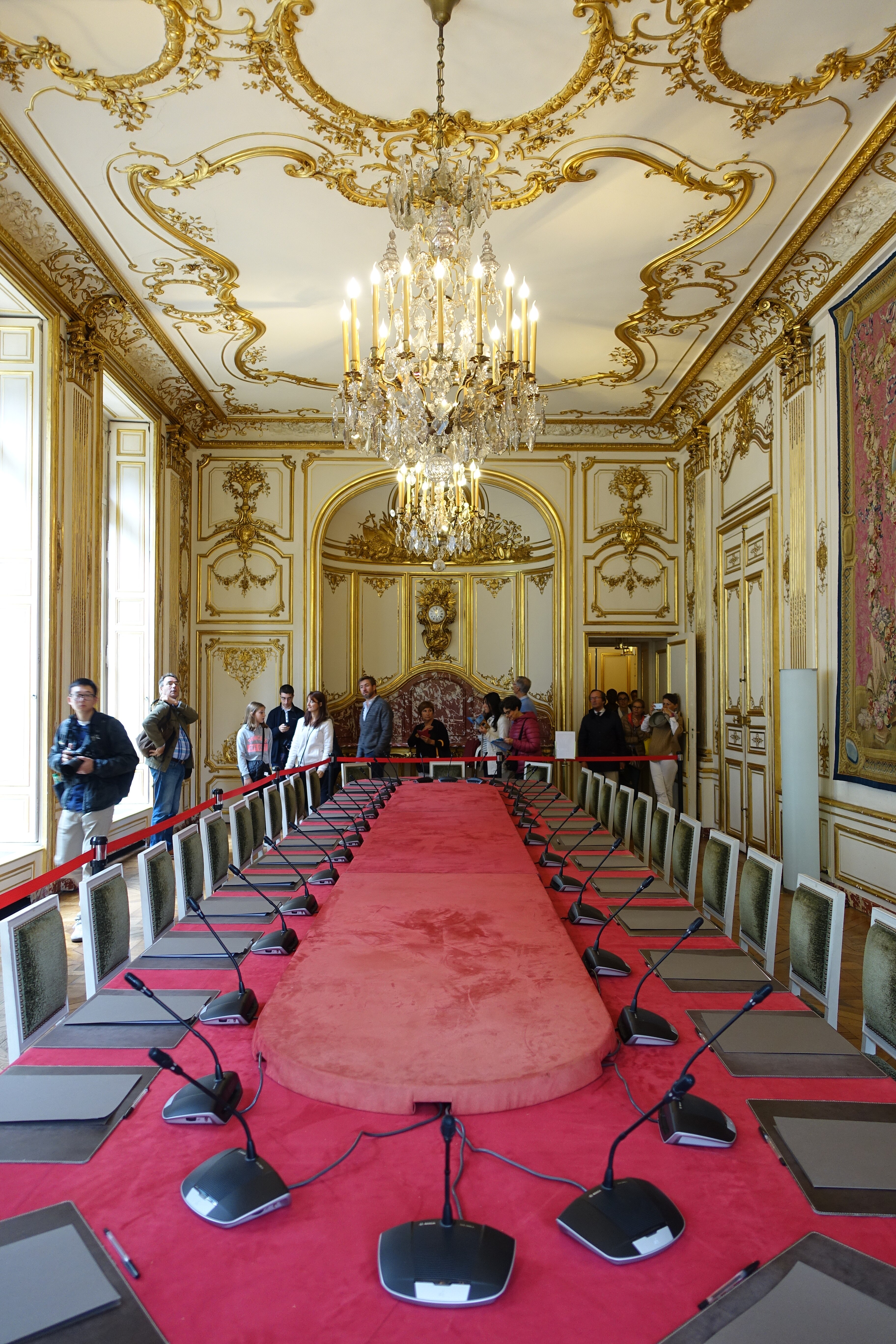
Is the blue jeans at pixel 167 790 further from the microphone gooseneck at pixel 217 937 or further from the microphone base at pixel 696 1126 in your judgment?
the microphone base at pixel 696 1126

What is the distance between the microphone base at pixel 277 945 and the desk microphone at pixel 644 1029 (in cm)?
94

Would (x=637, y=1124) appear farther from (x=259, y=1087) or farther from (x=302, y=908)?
(x=302, y=908)

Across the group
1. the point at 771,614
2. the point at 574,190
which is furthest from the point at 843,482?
the point at 574,190

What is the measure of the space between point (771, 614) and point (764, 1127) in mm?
5616

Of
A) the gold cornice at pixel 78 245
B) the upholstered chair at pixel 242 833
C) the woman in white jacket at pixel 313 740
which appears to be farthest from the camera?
the woman in white jacket at pixel 313 740

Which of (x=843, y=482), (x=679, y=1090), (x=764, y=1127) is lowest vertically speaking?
(x=764, y=1127)

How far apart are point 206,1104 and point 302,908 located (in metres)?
1.30

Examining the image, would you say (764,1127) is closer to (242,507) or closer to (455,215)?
(455,215)

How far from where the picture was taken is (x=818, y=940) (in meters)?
2.49

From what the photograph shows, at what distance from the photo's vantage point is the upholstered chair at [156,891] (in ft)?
9.73

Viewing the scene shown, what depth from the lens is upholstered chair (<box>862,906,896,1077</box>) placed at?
2.12 meters

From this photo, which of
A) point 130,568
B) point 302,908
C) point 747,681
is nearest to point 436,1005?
point 302,908

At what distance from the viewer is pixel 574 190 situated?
189 inches

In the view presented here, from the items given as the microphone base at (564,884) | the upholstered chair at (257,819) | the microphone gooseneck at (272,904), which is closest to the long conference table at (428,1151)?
the microphone gooseneck at (272,904)
